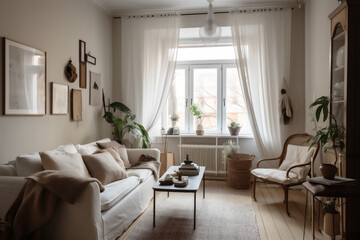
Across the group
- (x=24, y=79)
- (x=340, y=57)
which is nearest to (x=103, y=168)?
(x=24, y=79)

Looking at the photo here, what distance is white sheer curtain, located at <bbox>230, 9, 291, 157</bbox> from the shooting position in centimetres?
443

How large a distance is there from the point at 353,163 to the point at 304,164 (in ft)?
3.09

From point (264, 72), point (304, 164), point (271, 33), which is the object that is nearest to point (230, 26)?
point (271, 33)

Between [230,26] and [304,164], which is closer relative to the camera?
[304,164]

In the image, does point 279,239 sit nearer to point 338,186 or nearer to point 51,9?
point 338,186

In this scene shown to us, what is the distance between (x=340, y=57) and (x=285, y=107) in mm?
1735

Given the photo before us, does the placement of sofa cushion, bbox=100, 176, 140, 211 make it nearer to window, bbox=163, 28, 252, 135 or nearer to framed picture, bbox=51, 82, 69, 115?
framed picture, bbox=51, 82, 69, 115

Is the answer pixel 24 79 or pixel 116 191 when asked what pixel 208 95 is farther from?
pixel 24 79

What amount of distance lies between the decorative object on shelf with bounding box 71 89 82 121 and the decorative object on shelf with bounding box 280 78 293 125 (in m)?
3.05

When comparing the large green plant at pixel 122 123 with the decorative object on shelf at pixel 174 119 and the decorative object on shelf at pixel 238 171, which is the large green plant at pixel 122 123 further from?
→ the decorative object on shelf at pixel 238 171

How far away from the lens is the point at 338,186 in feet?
6.83

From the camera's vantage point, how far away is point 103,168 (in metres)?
2.97

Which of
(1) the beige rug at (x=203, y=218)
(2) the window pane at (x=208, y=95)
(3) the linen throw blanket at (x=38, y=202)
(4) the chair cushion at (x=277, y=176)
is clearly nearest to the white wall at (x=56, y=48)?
(3) the linen throw blanket at (x=38, y=202)

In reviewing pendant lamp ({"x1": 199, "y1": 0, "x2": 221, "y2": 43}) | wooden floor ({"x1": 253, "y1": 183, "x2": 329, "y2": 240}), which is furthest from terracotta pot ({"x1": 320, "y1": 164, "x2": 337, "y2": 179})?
pendant lamp ({"x1": 199, "y1": 0, "x2": 221, "y2": 43})
